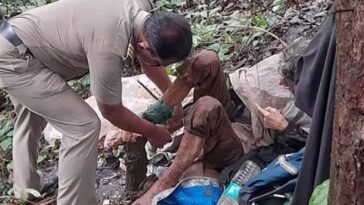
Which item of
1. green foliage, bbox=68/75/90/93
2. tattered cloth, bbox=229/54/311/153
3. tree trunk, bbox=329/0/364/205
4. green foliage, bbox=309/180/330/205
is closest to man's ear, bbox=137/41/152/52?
tattered cloth, bbox=229/54/311/153

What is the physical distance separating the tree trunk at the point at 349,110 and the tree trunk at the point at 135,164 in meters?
2.34

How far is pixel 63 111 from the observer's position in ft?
11.0

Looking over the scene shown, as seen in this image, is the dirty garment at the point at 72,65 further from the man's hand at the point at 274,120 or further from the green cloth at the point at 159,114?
the man's hand at the point at 274,120

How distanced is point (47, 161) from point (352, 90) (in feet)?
11.7

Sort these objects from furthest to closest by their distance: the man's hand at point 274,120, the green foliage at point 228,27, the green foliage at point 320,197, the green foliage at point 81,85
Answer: the green foliage at point 81,85, the green foliage at point 228,27, the man's hand at point 274,120, the green foliage at point 320,197

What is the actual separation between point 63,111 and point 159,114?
0.51 m

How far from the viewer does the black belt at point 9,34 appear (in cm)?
332

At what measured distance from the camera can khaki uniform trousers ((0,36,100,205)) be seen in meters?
3.33

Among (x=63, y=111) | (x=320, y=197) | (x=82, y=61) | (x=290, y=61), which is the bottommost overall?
(x=63, y=111)

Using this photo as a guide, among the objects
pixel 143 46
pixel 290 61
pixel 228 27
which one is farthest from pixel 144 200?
pixel 228 27

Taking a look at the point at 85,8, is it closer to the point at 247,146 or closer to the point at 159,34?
the point at 159,34

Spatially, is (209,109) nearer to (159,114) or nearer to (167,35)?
(159,114)

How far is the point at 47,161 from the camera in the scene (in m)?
4.47

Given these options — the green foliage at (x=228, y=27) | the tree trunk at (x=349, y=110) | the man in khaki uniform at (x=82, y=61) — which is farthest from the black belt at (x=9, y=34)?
the tree trunk at (x=349, y=110)
